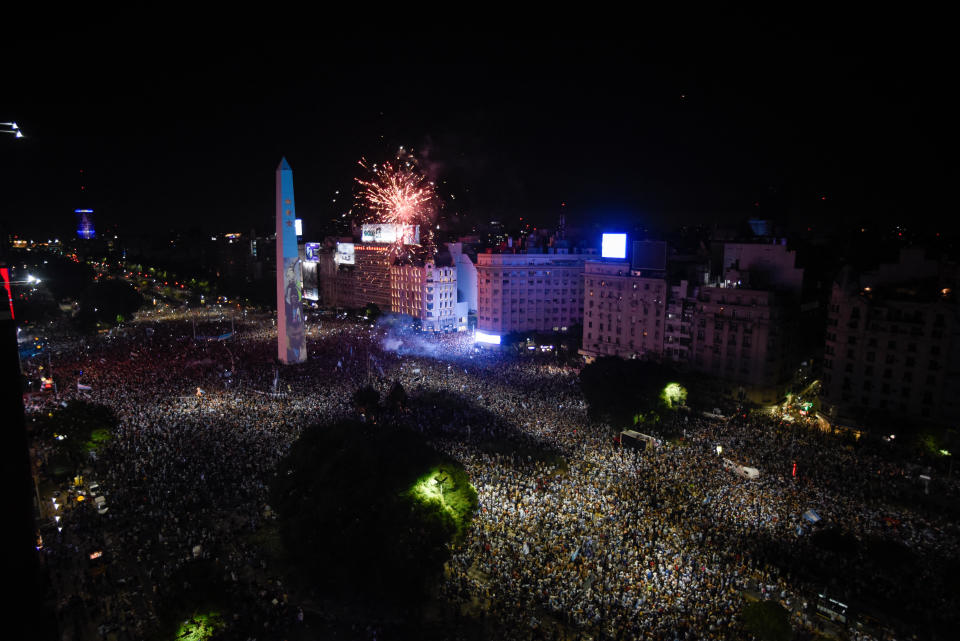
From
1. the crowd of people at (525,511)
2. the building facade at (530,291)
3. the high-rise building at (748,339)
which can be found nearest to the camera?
the crowd of people at (525,511)

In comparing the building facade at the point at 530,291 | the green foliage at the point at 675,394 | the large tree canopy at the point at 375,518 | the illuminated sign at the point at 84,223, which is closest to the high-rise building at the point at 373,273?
the building facade at the point at 530,291

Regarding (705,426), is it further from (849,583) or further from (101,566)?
(101,566)

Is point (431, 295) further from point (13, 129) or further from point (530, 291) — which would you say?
point (13, 129)

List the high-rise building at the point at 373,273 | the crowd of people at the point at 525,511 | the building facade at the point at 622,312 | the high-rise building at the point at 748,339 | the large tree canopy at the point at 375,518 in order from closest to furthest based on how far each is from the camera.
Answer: the crowd of people at the point at 525,511, the large tree canopy at the point at 375,518, the high-rise building at the point at 748,339, the building facade at the point at 622,312, the high-rise building at the point at 373,273

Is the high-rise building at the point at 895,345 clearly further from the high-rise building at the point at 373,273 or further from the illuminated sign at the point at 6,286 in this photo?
the high-rise building at the point at 373,273

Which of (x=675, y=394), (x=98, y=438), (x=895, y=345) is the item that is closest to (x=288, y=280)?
(x=98, y=438)

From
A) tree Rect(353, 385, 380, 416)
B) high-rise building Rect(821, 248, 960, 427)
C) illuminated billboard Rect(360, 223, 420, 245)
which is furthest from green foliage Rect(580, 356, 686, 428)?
illuminated billboard Rect(360, 223, 420, 245)

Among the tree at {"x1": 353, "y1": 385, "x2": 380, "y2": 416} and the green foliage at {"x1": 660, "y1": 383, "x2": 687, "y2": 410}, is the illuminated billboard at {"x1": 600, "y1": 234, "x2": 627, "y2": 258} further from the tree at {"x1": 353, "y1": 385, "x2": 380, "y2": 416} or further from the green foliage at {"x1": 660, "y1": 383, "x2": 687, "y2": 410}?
the tree at {"x1": 353, "y1": 385, "x2": 380, "y2": 416}
